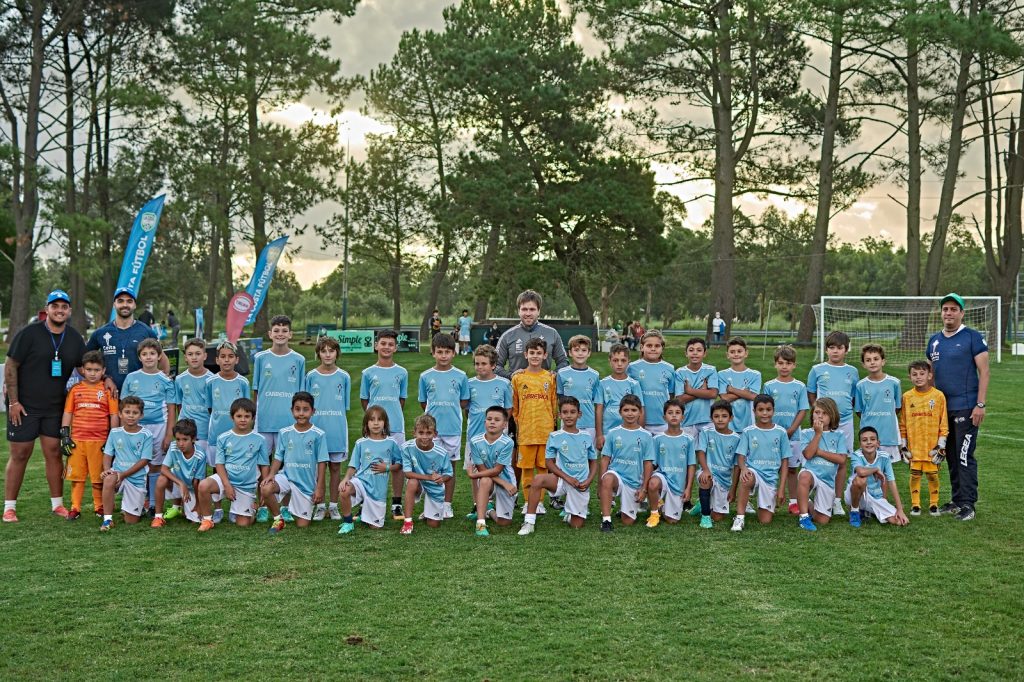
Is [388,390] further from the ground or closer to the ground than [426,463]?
further from the ground

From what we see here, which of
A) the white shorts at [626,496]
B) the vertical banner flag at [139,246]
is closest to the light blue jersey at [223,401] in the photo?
the white shorts at [626,496]

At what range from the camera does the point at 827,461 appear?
7.52 metres

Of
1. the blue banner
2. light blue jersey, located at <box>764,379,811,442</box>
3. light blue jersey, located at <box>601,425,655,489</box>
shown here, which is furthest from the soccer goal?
light blue jersey, located at <box>601,425,655,489</box>

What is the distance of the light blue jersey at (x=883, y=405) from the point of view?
780cm

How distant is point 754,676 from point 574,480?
9.96 ft

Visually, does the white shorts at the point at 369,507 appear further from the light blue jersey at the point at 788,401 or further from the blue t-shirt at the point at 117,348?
the light blue jersey at the point at 788,401

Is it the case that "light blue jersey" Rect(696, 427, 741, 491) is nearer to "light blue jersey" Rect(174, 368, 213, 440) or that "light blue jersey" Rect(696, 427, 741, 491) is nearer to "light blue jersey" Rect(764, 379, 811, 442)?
"light blue jersey" Rect(764, 379, 811, 442)

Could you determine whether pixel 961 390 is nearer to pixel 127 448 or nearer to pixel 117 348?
pixel 127 448

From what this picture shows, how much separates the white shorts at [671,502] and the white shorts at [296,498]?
273cm

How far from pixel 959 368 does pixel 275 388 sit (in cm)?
553

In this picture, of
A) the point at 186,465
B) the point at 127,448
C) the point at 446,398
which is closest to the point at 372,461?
the point at 446,398

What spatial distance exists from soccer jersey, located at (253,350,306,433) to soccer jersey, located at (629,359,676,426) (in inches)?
112

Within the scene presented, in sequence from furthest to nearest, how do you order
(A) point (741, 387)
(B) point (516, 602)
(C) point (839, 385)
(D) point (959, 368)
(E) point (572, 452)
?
(A) point (741, 387)
(C) point (839, 385)
(D) point (959, 368)
(E) point (572, 452)
(B) point (516, 602)

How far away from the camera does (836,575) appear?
591 cm
